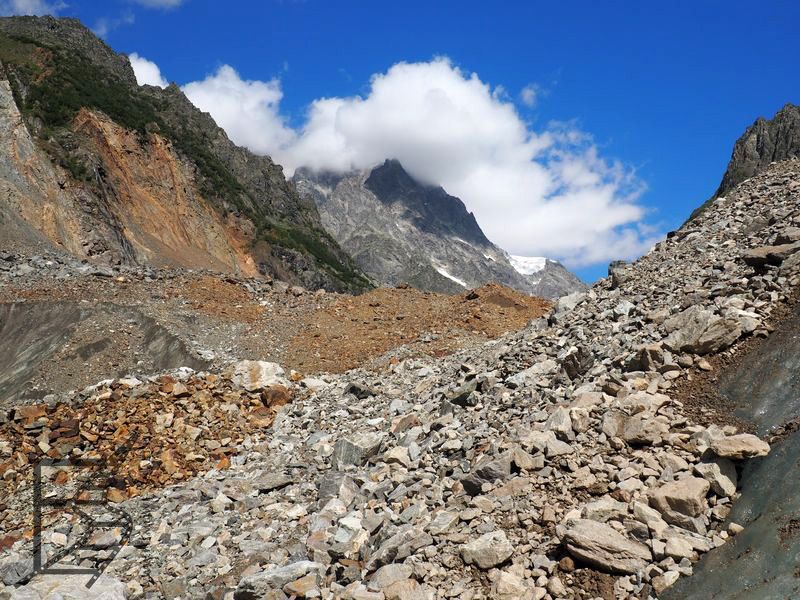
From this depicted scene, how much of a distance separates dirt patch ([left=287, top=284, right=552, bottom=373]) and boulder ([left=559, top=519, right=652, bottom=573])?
11.9 m

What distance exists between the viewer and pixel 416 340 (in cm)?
1958

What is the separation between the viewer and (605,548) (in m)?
6.10

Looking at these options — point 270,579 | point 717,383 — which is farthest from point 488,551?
point 717,383

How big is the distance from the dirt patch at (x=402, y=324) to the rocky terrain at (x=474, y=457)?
10.2 ft

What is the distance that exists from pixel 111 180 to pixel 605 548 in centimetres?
5090

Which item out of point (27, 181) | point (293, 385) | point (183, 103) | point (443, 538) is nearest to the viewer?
point (443, 538)

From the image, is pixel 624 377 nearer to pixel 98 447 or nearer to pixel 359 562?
pixel 359 562

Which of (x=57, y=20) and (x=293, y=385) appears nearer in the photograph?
(x=293, y=385)

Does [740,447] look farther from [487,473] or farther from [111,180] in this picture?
[111,180]

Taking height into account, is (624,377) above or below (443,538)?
above

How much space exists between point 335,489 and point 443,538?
10.8 ft

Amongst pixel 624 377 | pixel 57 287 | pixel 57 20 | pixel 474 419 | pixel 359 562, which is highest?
pixel 57 20

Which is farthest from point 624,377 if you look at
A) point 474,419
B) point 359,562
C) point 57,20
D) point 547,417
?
point 57,20

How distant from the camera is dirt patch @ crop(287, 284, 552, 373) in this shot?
1922 centimetres
